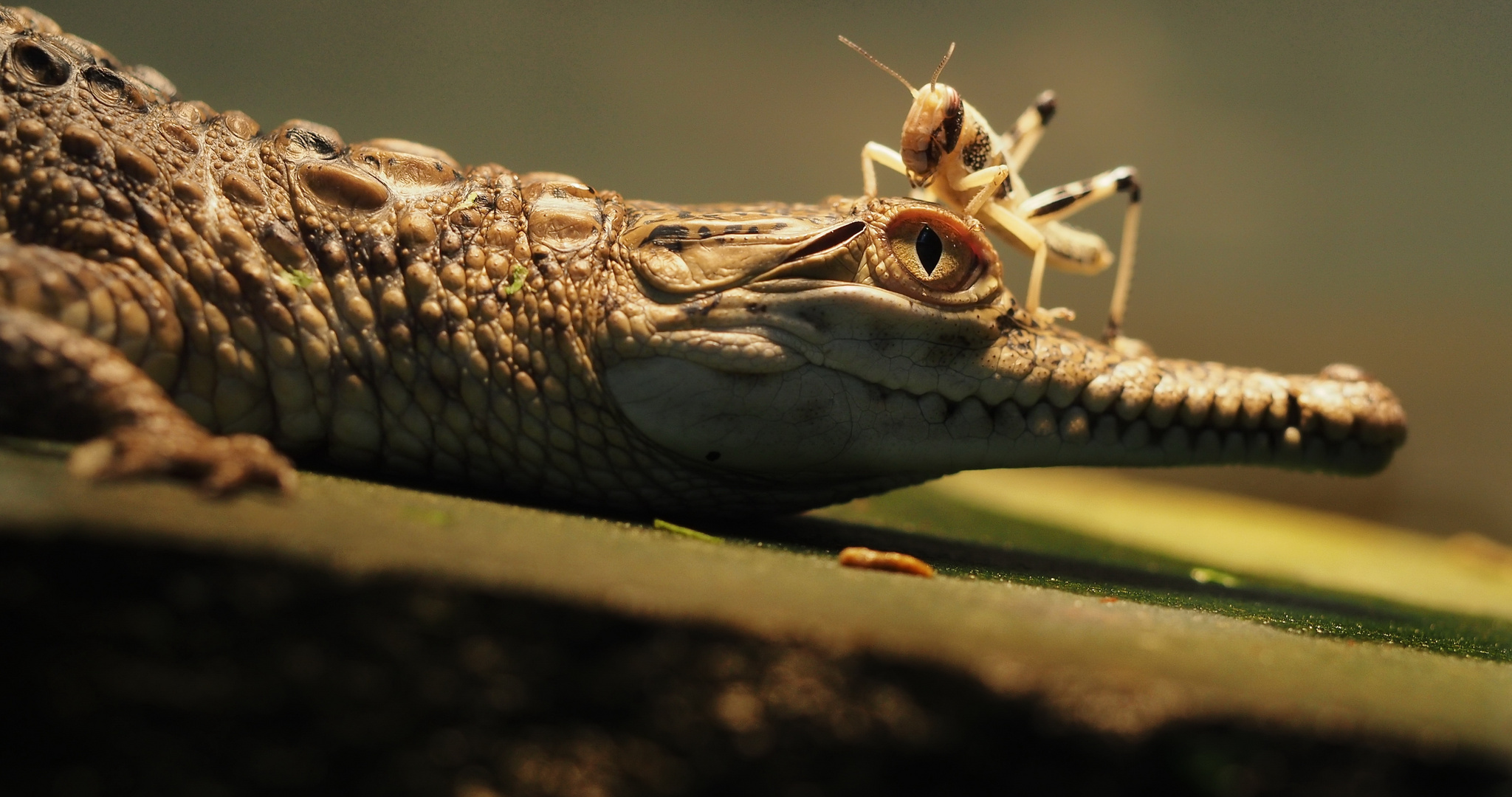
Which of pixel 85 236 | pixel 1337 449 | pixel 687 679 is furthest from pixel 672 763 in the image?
pixel 1337 449

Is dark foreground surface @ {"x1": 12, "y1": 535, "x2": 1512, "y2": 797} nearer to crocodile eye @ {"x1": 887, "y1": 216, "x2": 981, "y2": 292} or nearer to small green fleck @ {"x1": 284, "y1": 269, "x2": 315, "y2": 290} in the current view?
small green fleck @ {"x1": 284, "y1": 269, "x2": 315, "y2": 290}

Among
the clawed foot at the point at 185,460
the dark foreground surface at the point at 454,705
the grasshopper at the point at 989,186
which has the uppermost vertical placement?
the grasshopper at the point at 989,186

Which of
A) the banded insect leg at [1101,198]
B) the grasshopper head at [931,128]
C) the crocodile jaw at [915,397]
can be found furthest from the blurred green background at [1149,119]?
the crocodile jaw at [915,397]

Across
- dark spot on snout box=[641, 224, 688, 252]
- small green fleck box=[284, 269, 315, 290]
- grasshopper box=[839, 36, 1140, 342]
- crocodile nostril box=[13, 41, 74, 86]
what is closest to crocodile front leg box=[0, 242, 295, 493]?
small green fleck box=[284, 269, 315, 290]

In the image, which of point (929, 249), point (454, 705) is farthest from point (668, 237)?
point (454, 705)

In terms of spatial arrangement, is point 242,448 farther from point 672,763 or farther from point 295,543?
point 672,763

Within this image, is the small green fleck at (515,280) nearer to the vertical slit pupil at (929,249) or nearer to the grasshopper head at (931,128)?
the vertical slit pupil at (929,249)

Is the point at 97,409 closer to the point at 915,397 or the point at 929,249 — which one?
the point at 915,397
